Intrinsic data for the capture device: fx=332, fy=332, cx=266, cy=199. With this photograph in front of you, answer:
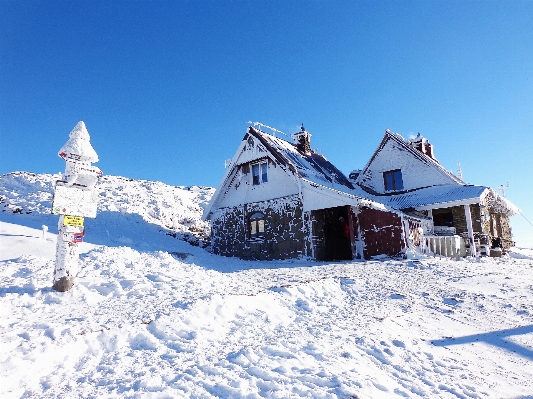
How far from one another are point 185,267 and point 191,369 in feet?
22.7

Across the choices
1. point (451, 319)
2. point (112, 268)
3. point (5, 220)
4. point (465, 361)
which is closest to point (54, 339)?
point (112, 268)

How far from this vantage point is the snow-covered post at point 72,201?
645cm

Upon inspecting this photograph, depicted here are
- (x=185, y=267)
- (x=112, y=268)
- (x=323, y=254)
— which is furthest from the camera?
(x=323, y=254)

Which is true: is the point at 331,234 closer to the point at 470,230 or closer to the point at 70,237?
the point at 470,230

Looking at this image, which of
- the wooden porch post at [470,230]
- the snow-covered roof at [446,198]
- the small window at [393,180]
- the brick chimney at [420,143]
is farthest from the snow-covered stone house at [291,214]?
the brick chimney at [420,143]

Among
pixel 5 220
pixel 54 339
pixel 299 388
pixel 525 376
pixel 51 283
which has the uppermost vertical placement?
pixel 5 220

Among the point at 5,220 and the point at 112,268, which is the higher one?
the point at 5,220

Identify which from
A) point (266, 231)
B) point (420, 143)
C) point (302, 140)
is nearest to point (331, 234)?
point (266, 231)

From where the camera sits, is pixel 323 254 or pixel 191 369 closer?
pixel 191 369

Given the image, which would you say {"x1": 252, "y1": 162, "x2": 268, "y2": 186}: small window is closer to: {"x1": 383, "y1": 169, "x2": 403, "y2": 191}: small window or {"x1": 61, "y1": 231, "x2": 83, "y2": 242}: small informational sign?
{"x1": 383, "y1": 169, "x2": 403, "y2": 191}: small window

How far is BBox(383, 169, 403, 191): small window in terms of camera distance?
2183cm

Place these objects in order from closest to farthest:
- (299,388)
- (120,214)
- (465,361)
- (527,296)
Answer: (299,388) < (465,361) < (527,296) < (120,214)

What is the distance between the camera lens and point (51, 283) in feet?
22.0

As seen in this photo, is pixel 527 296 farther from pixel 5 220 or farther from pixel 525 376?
pixel 5 220
